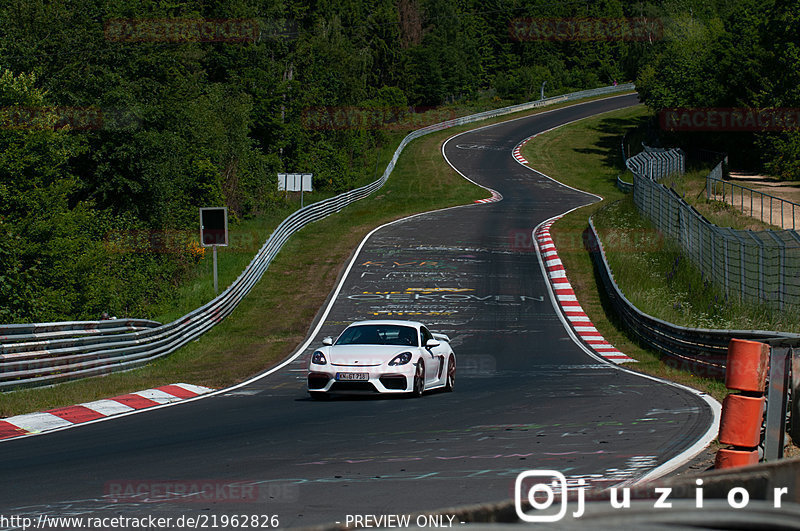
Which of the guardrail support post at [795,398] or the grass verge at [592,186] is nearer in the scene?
the guardrail support post at [795,398]

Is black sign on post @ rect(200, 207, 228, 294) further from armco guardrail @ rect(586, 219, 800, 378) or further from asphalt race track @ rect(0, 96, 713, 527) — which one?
armco guardrail @ rect(586, 219, 800, 378)

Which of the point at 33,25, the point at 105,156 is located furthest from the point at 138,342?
the point at 33,25

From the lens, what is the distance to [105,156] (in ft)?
153

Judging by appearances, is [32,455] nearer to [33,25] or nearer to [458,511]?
[458,511]

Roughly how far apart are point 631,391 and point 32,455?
30.3ft

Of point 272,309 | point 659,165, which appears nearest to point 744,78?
point 659,165

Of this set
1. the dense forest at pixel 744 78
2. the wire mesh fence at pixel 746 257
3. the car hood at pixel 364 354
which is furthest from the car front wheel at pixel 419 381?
the dense forest at pixel 744 78

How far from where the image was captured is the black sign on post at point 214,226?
2712 centimetres

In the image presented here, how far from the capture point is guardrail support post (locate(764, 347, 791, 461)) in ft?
26.9

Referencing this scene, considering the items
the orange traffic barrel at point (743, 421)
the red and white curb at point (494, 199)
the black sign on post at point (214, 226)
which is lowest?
the orange traffic barrel at point (743, 421)

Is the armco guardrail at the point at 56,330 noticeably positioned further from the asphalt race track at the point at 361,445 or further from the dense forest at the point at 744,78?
the dense forest at the point at 744,78

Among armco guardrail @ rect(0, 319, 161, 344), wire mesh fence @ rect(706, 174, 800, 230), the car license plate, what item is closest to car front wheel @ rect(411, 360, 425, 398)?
the car license plate

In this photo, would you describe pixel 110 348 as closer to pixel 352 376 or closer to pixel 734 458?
pixel 352 376

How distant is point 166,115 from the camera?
48062 millimetres
